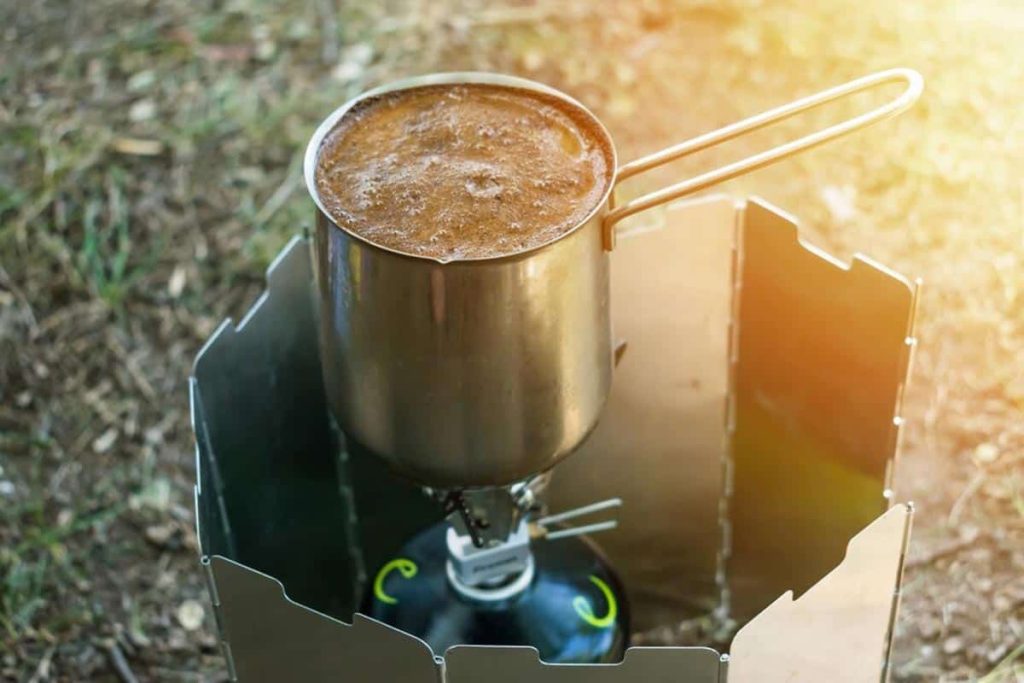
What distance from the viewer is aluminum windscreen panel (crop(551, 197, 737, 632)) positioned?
1452 millimetres

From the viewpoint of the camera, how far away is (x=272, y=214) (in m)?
2.29

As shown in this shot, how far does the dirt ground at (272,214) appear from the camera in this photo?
1.78 meters

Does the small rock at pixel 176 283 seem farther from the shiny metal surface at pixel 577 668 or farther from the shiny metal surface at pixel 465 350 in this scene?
the shiny metal surface at pixel 577 668

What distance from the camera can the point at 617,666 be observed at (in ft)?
3.48

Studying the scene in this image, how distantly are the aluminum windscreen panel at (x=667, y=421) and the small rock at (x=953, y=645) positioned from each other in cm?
27

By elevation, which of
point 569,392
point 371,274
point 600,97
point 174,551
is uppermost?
point 371,274

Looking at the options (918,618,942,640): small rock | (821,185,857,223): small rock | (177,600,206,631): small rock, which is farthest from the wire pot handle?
(821,185,857,223): small rock

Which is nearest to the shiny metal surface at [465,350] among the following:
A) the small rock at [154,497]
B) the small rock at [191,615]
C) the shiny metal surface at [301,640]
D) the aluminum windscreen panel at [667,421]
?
the shiny metal surface at [301,640]

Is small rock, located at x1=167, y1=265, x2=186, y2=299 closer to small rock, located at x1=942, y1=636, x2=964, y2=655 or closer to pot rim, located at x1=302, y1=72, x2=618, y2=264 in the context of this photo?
pot rim, located at x1=302, y1=72, x2=618, y2=264

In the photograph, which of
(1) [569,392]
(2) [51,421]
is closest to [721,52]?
(2) [51,421]

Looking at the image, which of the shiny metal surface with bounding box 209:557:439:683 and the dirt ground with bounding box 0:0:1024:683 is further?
the dirt ground with bounding box 0:0:1024:683

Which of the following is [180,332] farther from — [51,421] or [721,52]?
[721,52]

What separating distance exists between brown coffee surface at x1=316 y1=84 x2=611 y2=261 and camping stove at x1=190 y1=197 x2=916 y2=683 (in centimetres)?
24

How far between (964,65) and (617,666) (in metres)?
1.70
